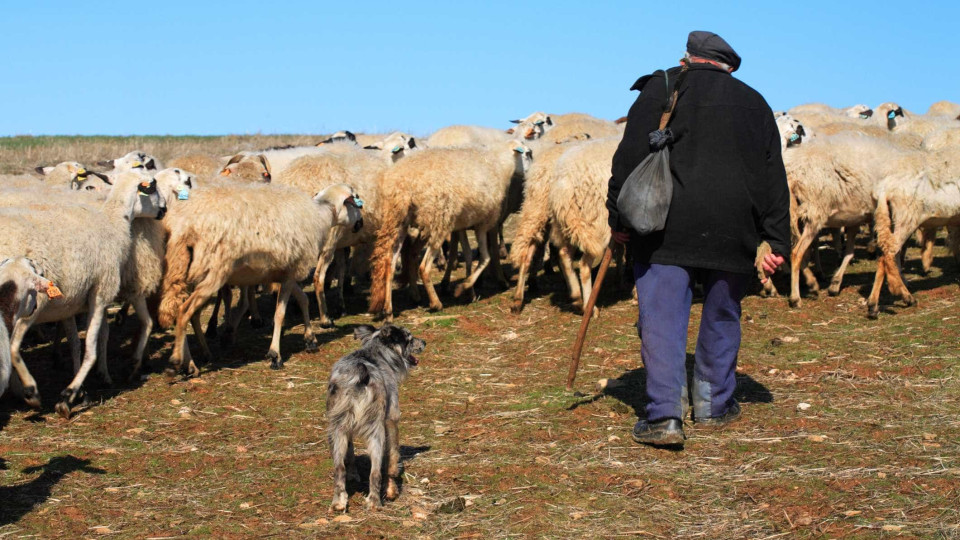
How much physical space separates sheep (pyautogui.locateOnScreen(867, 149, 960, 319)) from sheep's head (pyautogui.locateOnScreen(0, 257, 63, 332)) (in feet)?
30.0

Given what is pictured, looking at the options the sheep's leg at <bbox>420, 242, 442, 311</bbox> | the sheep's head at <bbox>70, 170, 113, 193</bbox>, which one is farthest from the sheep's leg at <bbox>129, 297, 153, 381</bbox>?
the sheep's leg at <bbox>420, 242, 442, 311</bbox>

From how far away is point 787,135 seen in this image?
1340cm

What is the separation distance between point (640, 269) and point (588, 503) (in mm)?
1800

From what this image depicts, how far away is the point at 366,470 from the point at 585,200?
6046 millimetres

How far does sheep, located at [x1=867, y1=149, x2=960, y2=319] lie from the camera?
11.5 metres

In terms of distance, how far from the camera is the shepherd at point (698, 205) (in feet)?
20.9

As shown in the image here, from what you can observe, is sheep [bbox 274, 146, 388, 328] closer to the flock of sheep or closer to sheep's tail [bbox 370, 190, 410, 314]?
the flock of sheep

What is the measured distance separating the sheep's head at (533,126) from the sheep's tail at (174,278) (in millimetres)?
9562

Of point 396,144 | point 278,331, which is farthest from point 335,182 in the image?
point 396,144

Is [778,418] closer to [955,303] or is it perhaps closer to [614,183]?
[614,183]

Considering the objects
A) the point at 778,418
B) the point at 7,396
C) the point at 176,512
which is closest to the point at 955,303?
the point at 778,418

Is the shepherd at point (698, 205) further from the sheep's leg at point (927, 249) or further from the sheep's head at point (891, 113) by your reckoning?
the sheep's head at point (891, 113)

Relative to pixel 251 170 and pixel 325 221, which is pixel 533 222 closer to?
pixel 325 221

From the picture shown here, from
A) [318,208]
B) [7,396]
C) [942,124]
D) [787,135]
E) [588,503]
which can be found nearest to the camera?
[588,503]
